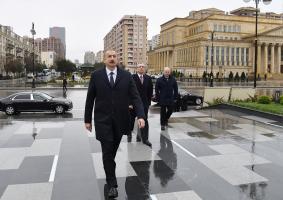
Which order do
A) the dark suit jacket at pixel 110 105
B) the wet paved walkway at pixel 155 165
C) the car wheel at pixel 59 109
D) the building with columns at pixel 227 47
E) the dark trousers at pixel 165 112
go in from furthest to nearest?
1. the building with columns at pixel 227 47
2. the car wheel at pixel 59 109
3. the dark trousers at pixel 165 112
4. the wet paved walkway at pixel 155 165
5. the dark suit jacket at pixel 110 105

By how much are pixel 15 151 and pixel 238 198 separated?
5.59 metres

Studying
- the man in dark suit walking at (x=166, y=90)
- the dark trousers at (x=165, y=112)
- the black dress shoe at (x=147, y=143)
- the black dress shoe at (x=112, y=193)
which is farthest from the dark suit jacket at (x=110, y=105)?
the dark trousers at (x=165, y=112)

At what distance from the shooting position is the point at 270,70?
106125mm

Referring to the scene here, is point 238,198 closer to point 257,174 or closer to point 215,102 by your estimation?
point 257,174

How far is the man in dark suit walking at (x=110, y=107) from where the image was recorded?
18.8ft

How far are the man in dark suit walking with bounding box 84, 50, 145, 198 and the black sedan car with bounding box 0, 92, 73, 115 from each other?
41.9ft

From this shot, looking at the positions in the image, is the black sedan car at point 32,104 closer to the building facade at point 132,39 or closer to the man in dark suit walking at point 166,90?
the man in dark suit walking at point 166,90

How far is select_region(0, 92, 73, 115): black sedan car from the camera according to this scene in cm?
1803

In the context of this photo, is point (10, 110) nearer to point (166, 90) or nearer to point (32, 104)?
point (32, 104)

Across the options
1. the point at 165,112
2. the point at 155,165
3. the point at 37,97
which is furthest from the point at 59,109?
the point at 155,165

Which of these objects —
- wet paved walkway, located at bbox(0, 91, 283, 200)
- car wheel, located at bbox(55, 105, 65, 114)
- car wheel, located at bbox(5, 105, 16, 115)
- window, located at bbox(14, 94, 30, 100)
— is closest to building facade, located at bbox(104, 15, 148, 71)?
window, located at bbox(14, 94, 30, 100)

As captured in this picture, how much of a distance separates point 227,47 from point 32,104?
295ft

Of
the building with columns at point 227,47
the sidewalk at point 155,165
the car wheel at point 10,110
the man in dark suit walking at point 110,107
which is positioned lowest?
the sidewalk at point 155,165

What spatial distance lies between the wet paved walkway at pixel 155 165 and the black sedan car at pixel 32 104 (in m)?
5.64
